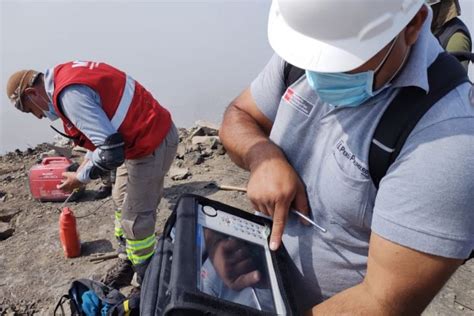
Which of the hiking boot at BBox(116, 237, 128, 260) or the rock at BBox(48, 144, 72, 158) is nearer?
the hiking boot at BBox(116, 237, 128, 260)

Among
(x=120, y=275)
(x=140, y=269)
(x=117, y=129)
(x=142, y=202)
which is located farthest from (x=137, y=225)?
(x=117, y=129)

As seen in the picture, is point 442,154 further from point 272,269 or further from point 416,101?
point 272,269

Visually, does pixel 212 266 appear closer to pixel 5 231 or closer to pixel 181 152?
pixel 5 231

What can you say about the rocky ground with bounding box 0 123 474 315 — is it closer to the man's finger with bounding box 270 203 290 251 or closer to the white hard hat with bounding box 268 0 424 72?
the man's finger with bounding box 270 203 290 251

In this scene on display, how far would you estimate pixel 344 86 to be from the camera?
Answer: 114cm

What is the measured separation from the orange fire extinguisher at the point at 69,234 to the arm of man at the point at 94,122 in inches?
35.5

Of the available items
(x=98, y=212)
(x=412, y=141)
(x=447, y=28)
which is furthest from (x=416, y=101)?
(x=98, y=212)

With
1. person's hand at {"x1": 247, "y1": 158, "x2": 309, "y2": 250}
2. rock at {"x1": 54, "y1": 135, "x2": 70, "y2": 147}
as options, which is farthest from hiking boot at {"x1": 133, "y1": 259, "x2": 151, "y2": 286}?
rock at {"x1": 54, "y1": 135, "x2": 70, "y2": 147}

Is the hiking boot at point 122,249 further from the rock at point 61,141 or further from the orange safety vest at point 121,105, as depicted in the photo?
the rock at point 61,141

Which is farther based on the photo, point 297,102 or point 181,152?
point 181,152

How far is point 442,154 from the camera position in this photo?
3.02ft

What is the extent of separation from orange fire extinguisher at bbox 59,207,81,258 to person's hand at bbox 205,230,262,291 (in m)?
2.99

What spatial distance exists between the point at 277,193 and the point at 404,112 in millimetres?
412

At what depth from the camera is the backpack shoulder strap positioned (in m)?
1.35
